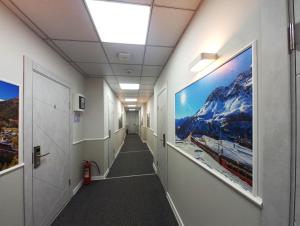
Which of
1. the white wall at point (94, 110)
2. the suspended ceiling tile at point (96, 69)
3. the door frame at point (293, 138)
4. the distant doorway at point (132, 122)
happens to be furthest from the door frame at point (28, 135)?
the distant doorway at point (132, 122)

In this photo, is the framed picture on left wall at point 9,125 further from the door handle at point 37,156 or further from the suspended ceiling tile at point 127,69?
the suspended ceiling tile at point 127,69

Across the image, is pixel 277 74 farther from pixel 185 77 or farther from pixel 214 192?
pixel 185 77

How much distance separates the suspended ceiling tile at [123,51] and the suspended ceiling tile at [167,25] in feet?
0.93

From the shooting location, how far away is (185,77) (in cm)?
186

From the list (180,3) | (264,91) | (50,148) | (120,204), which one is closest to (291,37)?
(264,91)

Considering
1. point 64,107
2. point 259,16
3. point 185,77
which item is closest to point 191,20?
point 185,77

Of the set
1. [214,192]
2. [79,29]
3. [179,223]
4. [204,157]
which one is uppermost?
[79,29]

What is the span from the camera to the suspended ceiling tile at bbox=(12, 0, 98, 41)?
1.38m

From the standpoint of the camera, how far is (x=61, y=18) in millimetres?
1566

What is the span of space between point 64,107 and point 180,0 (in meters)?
2.45

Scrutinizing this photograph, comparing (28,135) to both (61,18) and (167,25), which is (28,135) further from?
(167,25)

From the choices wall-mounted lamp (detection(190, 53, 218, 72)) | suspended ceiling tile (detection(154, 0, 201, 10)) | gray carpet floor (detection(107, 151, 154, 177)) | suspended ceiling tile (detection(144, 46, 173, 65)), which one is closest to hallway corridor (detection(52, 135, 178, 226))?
gray carpet floor (detection(107, 151, 154, 177))

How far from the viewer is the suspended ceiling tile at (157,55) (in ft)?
7.50

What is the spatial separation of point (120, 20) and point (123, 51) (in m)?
0.73
